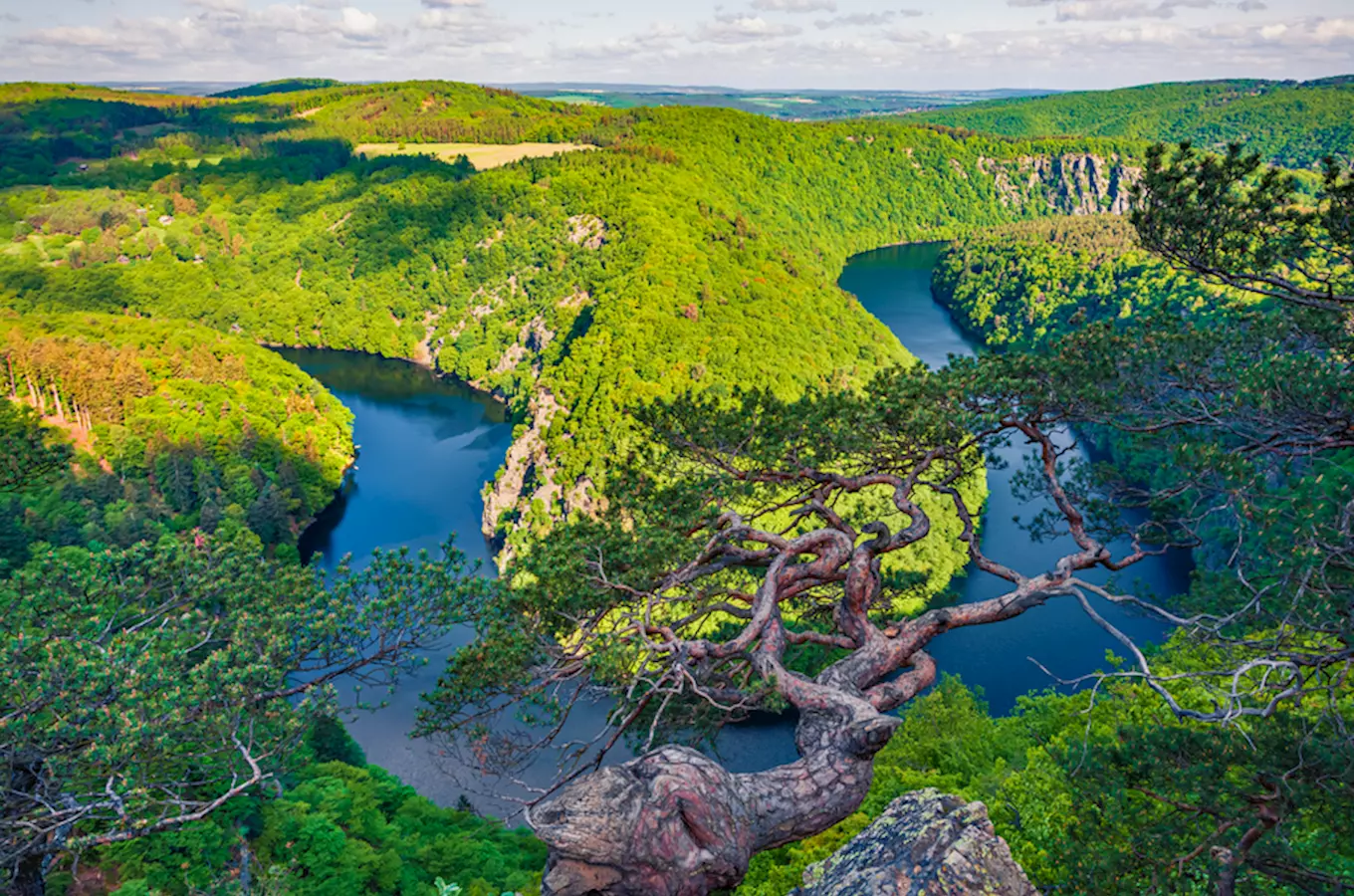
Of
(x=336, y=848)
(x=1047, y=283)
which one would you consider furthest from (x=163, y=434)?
(x=1047, y=283)

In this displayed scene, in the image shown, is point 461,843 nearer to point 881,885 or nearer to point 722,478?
point 722,478

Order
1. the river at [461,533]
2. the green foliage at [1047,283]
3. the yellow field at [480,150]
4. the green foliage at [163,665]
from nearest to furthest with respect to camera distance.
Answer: the green foliage at [163,665]
the river at [461,533]
the green foliage at [1047,283]
the yellow field at [480,150]

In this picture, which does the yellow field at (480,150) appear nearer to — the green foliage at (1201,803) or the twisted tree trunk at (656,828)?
the green foliage at (1201,803)

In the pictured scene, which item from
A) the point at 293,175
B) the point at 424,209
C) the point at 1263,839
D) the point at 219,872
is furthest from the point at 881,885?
the point at 293,175

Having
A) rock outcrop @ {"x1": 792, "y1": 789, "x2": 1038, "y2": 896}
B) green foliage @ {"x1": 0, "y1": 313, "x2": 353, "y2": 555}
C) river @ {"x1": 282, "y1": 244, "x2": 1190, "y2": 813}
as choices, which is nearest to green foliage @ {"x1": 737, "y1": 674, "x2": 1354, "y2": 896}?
rock outcrop @ {"x1": 792, "y1": 789, "x2": 1038, "y2": 896}

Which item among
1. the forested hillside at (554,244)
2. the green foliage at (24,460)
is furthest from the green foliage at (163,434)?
the green foliage at (24,460)

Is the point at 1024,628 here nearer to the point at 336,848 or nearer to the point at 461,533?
the point at 461,533

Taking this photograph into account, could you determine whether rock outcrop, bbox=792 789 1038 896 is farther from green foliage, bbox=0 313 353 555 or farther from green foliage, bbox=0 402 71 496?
green foliage, bbox=0 313 353 555
